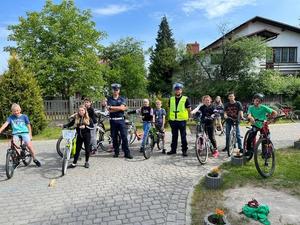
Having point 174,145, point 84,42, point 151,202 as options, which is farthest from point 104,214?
point 84,42

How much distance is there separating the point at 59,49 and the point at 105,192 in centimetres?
1986

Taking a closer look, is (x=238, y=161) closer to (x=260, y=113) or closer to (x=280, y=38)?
(x=260, y=113)

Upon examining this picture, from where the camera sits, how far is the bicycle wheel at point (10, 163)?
719 cm

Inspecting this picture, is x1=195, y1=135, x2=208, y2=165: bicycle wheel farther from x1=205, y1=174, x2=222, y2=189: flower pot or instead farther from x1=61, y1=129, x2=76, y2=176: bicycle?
x1=61, y1=129, x2=76, y2=176: bicycle

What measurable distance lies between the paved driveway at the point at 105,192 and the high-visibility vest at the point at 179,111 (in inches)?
45.6

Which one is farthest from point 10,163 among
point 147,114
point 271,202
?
point 271,202

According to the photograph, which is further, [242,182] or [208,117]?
[208,117]

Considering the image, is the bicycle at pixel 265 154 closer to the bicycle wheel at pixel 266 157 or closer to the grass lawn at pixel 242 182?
the bicycle wheel at pixel 266 157

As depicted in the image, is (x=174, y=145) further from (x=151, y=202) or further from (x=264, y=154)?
(x=151, y=202)

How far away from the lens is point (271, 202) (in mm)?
5387

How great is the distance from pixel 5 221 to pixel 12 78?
10.5 m

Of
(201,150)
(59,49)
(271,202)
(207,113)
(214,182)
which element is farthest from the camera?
(59,49)

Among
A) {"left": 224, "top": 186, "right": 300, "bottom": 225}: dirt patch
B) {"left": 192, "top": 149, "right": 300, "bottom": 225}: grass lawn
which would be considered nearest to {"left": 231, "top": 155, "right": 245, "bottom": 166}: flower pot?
{"left": 192, "top": 149, "right": 300, "bottom": 225}: grass lawn

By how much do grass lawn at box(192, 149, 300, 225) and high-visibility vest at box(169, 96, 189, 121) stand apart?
1802 mm
